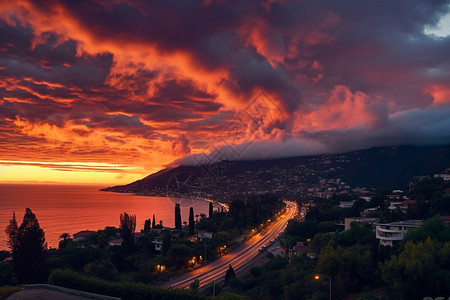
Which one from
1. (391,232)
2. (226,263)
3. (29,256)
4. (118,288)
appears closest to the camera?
(118,288)

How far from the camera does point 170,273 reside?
142 ft

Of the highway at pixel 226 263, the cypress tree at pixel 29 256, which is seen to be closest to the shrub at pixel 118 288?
the highway at pixel 226 263

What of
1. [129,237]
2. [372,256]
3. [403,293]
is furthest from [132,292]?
[129,237]

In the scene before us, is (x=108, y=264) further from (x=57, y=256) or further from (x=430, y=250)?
(x=430, y=250)

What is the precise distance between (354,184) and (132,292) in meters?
174

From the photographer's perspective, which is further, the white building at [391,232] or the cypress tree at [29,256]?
the white building at [391,232]

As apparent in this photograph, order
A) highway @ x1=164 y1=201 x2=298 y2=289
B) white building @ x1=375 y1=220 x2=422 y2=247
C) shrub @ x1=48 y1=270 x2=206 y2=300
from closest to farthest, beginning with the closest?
shrub @ x1=48 y1=270 x2=206 y2=300, white building @ x1=375 y1=220 x2=422 y2=247, highway @ x1=164 y1=201 x2=298 y2=289

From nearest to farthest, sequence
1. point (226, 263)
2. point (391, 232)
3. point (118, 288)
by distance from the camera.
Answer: point (118, 288) → point (391, 232) → point (226, 263)

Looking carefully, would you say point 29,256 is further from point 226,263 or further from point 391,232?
point 391,232

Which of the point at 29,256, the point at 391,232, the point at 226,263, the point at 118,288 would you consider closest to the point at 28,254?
the point at 29,256

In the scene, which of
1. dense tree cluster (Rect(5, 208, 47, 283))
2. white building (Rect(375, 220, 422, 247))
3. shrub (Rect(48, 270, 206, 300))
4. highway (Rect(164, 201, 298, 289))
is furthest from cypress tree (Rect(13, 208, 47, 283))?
white building (Rect(375, 220, 422, 247))

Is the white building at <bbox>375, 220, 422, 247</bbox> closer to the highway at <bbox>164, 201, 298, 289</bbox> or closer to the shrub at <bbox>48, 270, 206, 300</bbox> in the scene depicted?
the highway at <bbox>164, 201, 298, 289</bbox>

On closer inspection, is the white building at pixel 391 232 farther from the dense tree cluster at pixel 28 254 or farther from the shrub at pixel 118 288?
the dense tree cluster at pixel 28 254

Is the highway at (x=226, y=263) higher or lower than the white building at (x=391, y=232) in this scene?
lower
